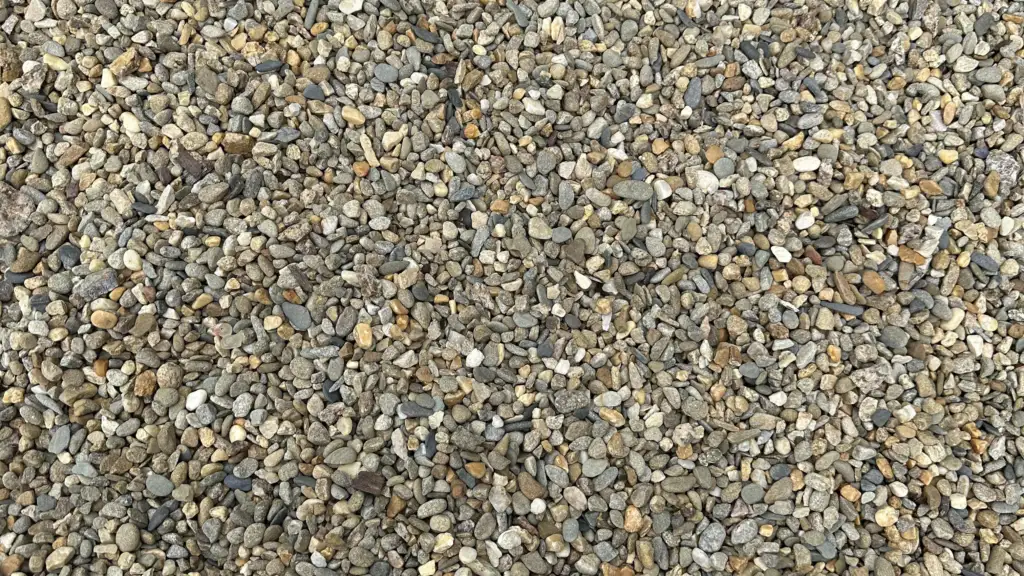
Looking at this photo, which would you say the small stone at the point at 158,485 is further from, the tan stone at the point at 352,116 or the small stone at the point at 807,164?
the small stone at the point at 807,164

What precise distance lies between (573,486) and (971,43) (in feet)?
5.16

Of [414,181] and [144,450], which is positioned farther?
[414,181]

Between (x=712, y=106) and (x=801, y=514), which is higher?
(x=712, y=106)

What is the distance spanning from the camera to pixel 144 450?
5.46 feet

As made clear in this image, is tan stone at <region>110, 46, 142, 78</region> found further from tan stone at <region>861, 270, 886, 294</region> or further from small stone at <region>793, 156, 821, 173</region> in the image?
tan stone at <region>861, 270, 886, 294</region>

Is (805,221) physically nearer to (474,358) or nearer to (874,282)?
(874,282)

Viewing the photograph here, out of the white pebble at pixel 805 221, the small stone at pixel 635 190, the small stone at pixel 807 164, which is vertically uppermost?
the small stone at pixel 807 164

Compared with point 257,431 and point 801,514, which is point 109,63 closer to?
point 257,431

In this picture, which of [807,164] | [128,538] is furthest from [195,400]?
[807,164]

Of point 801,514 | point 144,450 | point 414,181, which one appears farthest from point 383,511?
point 801,514

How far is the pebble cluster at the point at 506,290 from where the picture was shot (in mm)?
1657

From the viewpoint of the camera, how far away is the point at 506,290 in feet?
5.70

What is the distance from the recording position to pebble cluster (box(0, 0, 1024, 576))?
5.44ft

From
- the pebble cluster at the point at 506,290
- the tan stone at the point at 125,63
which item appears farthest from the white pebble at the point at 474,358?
the tan stone at the point at 125,63
